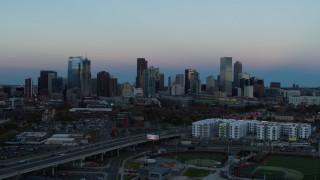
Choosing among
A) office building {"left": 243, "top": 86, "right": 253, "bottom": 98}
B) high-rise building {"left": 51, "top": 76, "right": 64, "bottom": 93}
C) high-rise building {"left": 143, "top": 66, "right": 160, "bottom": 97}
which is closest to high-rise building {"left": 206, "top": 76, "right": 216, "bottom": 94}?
office building {"left": 243, "top": 86, "right": 253, "bottom": 98}

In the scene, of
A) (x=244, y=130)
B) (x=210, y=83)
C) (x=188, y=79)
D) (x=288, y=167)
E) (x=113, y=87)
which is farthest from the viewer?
(x=210, y=83)

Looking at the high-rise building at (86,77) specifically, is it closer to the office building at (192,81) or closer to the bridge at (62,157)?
the office building at (192,81)

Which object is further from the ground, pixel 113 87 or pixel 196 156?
pixel 113 87

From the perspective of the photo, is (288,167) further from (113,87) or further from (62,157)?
(113,87)

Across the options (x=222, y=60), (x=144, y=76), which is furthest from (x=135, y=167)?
(x=222, y=60)

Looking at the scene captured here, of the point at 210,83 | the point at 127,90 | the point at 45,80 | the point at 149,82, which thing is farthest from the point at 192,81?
the point at 45,80

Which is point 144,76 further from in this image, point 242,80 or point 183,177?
point 183,177
